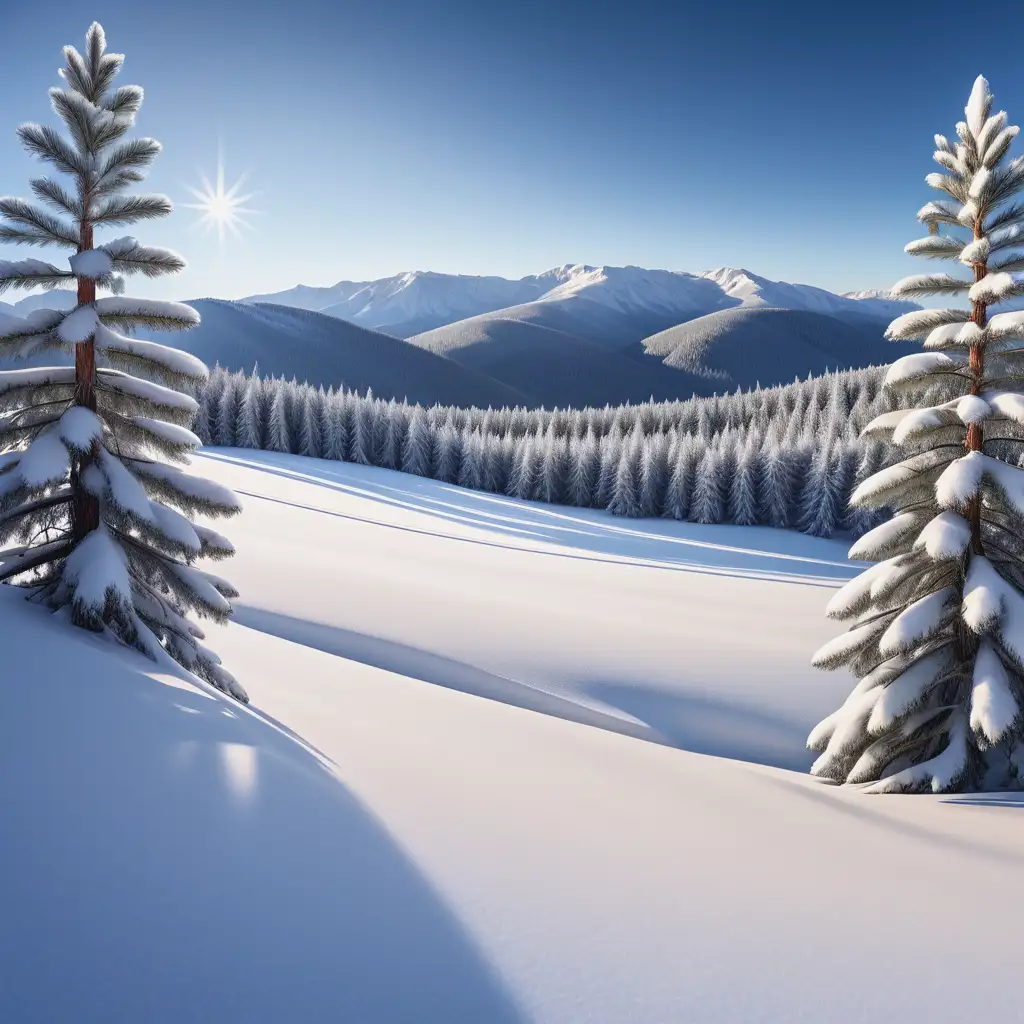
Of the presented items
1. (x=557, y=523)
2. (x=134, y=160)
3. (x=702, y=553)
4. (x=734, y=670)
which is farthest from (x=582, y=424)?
(x=134, y=160)

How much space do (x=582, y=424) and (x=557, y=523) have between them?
5083 cm

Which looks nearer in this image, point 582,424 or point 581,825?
point 581,825

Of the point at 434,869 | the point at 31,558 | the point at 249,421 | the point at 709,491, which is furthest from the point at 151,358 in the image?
the point at 249,421

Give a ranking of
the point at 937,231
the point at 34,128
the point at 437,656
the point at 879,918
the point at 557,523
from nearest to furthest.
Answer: the point at 879,918 < the point at 34,128 < the point at 937,231 < the point at 437,656 < the point at 557,523

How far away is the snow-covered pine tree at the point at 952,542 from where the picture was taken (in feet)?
20.0

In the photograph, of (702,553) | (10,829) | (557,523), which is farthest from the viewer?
(557,523)

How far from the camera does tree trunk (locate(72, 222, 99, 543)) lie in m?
5.30

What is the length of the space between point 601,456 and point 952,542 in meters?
55.1

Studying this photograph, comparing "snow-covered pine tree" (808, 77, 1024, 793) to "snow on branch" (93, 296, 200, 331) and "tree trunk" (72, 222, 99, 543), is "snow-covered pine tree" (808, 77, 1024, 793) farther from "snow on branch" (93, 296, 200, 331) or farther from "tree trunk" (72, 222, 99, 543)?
"tree trunk" (72, 222, 99, 543)

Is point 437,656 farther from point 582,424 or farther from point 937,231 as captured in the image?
point 582,424

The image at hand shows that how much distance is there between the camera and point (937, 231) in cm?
677

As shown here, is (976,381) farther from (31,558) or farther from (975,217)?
(31,558)

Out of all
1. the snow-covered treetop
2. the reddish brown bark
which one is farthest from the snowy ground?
the snow-covered treetop

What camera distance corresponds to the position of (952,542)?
19.9 feet
